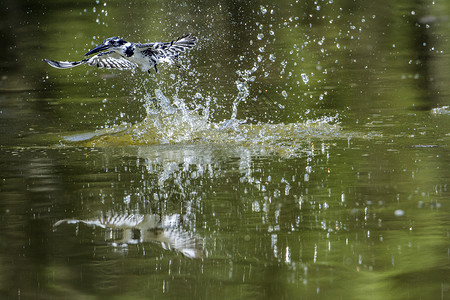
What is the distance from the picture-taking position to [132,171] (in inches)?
222

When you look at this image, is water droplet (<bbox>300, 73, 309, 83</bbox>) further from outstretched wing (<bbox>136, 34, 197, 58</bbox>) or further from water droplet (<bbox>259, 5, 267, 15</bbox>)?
water droplet (<bbox>259, 5, 267, 15</bbox>)

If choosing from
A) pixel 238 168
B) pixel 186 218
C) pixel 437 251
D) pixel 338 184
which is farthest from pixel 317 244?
pixel 238 168

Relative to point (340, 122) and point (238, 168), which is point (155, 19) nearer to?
point (340, 122)

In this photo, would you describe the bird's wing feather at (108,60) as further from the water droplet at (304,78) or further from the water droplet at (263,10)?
the water droplet at (263,10)

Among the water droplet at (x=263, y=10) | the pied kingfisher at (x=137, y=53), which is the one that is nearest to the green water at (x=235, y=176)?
the pied kingfisher at (x=137, y=53)

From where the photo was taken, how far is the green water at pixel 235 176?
128 inches

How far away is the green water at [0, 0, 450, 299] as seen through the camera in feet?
10.6

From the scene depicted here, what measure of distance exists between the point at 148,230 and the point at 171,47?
10.9ft

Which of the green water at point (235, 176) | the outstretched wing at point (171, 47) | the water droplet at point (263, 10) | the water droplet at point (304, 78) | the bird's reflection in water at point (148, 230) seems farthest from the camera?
the water droplet at point (263, 10)

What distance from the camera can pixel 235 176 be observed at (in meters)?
5.29

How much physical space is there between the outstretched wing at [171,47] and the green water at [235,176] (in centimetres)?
63

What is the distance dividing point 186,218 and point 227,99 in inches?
206

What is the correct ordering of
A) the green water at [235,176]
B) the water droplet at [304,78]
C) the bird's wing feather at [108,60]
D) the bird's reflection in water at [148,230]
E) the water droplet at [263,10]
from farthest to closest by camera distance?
the water droplet at [263,10] → the water droplet at [304,78] → the bird's wing feather at [108,60] → the bird's reflection in water at [148,230] → the green water at [235,176]

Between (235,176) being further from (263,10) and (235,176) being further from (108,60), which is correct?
(263,10)
